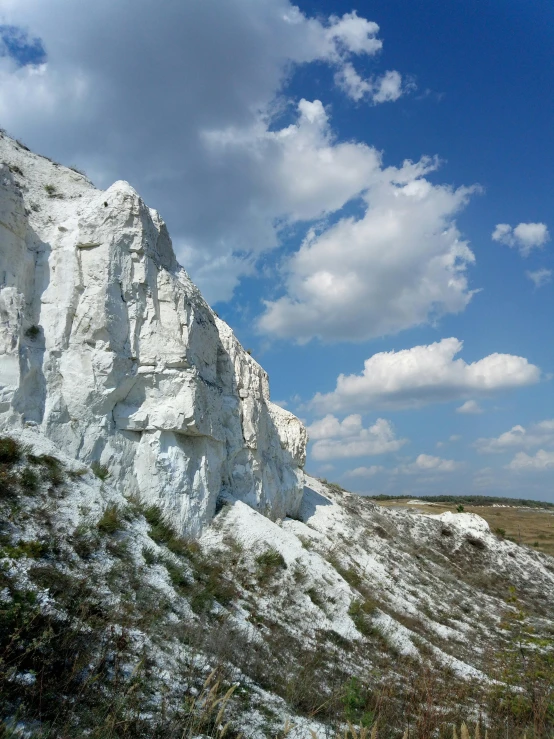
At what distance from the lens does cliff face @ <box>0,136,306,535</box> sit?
35.5ft

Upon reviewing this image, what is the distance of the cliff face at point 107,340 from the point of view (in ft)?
35.5

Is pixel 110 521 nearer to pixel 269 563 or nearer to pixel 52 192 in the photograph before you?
pixel 269 563

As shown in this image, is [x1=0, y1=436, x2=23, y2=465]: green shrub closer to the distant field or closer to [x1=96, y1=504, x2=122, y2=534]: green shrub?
[x1=96, y1=504, x2=122, y2=534]: green shrub

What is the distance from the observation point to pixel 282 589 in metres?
11.6

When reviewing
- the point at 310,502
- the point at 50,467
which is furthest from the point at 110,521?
the point at 310,502

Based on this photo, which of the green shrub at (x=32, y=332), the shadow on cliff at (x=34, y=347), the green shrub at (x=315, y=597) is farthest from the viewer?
the green shrub at (x=315, y=597)

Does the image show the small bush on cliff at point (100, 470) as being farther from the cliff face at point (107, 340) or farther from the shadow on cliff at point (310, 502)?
the shadow on cliff at point (310, 502)

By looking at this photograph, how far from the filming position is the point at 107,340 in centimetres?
1168

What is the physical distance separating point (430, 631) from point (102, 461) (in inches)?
407

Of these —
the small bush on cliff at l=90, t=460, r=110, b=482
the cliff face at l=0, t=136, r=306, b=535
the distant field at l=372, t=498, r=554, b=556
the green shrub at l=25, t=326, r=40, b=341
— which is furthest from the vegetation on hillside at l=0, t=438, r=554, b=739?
the distant field at l=372, t=498, r=554, b=556

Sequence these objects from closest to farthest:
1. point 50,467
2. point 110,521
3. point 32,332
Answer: point 110,521, point 50,467, point 32,332

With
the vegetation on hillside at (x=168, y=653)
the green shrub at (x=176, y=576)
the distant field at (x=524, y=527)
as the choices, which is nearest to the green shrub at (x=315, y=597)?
the vegetation on hillside at (x=168, y=653)

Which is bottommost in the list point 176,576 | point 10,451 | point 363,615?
point 363,615

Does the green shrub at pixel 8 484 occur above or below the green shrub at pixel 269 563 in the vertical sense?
above
